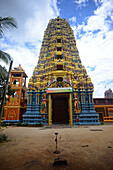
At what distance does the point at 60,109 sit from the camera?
1783 centimetres

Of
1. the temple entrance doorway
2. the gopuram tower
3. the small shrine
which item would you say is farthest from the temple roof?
the temple entrance doorway

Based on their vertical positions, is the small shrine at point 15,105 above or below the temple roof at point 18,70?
below

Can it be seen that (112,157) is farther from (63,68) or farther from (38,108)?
(63,68)

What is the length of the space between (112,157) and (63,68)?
15584 mm

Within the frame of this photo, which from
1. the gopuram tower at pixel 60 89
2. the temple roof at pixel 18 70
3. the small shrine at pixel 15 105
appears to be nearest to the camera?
the gopuram tower at pixel 60 89

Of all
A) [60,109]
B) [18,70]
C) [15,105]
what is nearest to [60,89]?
[60,109]

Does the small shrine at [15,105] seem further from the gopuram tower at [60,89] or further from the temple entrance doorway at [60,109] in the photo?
the temple entrance doorway at [60,109]

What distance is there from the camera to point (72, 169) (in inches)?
115

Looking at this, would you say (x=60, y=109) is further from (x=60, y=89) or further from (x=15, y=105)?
(x=15, y=105)

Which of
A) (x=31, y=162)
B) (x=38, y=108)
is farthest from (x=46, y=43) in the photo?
(x=31, y=162)

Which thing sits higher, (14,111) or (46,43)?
(46,43)

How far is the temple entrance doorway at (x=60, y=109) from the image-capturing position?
17.3m

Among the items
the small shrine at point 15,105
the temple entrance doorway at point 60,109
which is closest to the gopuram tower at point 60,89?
the temple entrance doorway at point 60,109

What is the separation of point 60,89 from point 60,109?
151 inches
